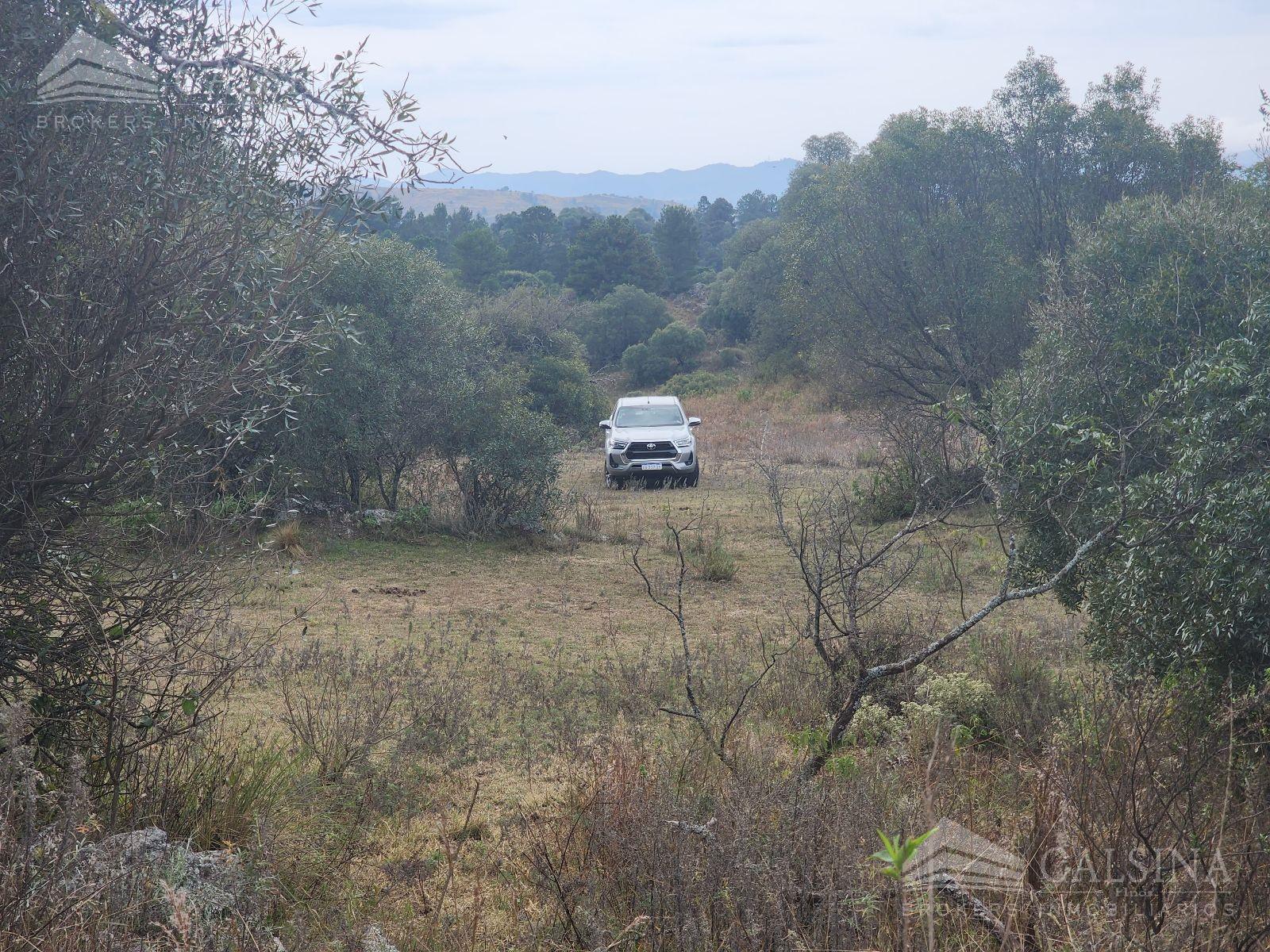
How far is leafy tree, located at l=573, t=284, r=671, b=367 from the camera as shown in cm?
3931

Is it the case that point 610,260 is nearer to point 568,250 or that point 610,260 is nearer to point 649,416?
point 568,250

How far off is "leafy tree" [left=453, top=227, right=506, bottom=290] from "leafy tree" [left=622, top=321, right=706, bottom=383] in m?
10.1

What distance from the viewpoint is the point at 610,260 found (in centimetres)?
4625

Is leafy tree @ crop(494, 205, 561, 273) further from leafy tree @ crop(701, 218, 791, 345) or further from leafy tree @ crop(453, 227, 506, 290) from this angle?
leafy tree @ crop(701, 218, 791, 345)

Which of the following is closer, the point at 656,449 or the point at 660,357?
the point at 656,449

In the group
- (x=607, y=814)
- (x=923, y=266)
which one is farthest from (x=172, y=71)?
(x=923, y=266)

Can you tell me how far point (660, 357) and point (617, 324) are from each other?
3.20 m

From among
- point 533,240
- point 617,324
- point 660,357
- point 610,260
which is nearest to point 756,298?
point 660,357

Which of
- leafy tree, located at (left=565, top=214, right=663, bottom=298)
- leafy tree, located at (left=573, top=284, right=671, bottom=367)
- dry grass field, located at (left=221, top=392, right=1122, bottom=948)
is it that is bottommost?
dry grass field, located at (left=221, top=392, right=1122, bottom=948)

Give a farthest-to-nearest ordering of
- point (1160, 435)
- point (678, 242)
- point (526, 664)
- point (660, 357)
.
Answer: point (678, 242) < point (660, 357) < point (526, 664) < point (1160, 435)

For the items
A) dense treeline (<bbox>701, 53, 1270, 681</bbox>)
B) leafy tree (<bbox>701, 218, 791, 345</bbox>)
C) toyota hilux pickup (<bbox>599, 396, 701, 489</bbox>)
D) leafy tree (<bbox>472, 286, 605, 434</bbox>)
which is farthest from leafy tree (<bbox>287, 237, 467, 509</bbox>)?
leafy tree (<bbox>701, 218, 791, 345</bbox>)

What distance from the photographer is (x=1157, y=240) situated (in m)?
8.27

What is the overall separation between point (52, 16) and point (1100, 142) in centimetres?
1752

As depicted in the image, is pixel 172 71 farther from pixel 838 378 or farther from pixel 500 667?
pixel 838 378
